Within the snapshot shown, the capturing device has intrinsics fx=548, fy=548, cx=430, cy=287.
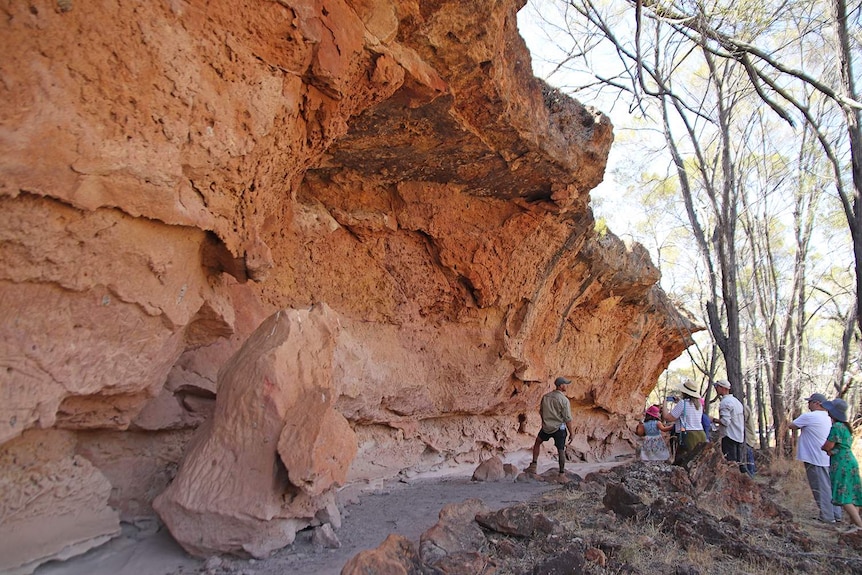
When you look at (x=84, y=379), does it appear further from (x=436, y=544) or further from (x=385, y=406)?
(x=385, y=406)

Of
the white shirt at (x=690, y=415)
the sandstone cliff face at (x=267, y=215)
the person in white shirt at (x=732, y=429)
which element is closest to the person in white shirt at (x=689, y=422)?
the white shirt at (x=690, y=415)

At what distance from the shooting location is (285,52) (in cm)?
358

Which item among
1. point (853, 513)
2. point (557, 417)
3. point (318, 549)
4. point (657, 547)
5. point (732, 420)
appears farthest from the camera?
point (732, 420)

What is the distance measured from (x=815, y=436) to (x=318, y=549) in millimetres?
4769

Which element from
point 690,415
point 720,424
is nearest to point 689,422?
point 690,415

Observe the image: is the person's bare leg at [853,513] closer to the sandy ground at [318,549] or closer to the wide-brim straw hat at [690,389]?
the wide-brim straw hat at [690,389]

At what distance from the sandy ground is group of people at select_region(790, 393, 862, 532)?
2.63 meters

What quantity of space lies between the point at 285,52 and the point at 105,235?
63.2 inches

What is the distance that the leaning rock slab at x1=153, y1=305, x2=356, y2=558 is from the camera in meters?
3.08

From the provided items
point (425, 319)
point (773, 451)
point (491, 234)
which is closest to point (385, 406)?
point (425, 319)

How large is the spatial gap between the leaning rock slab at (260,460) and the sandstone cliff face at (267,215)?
0.19 feet

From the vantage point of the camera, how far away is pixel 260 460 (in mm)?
3221

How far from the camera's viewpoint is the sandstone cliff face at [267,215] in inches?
109

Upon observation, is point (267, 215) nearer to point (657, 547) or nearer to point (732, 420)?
point (657, 547)
